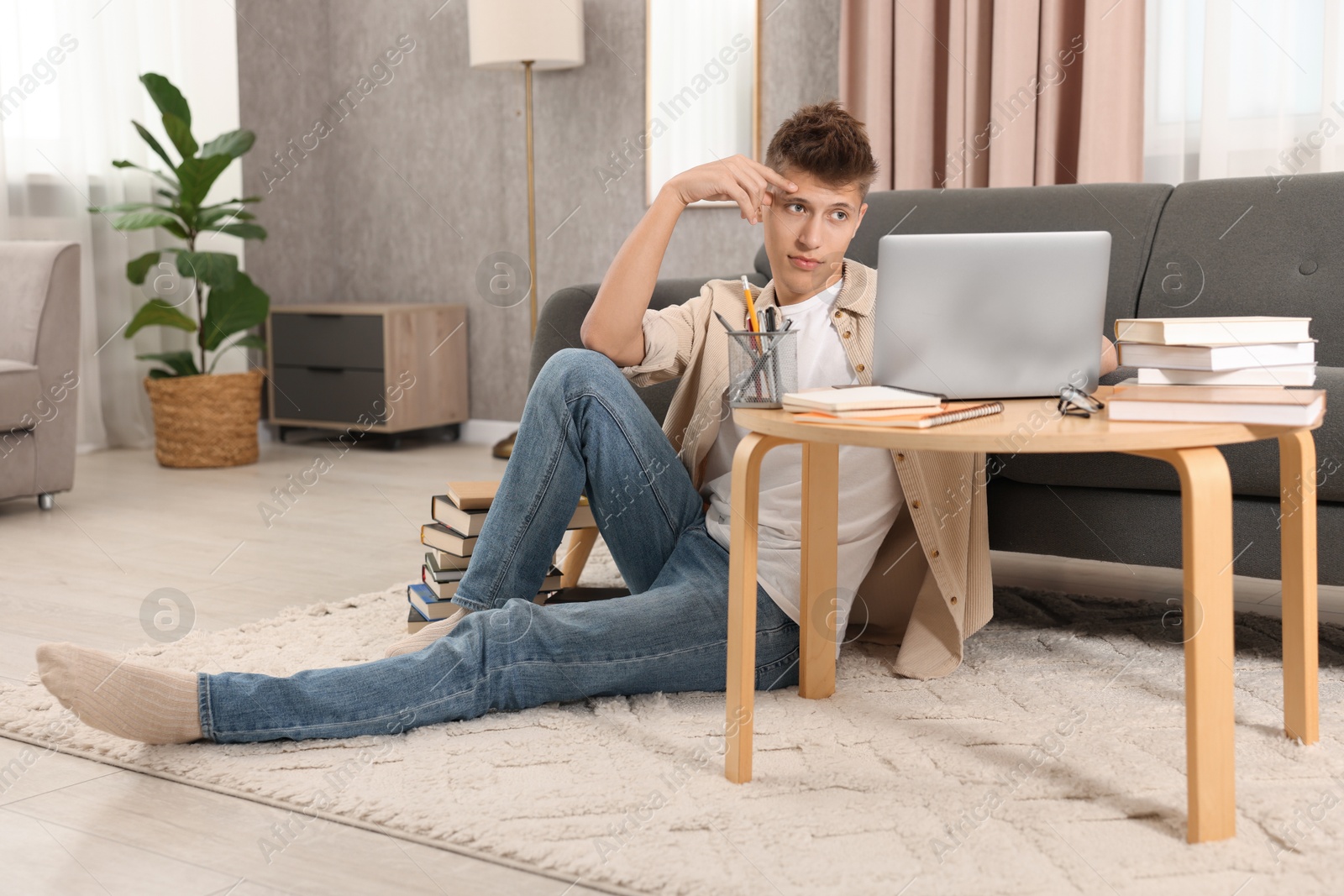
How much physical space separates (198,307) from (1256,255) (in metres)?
3.04

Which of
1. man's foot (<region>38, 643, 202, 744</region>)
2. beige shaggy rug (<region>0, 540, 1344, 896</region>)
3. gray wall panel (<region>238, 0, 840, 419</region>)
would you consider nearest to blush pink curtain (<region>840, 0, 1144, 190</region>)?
gray wall panel (<region>238, 0, 840, 419</region>)

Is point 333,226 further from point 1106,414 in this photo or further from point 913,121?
point 1106,414

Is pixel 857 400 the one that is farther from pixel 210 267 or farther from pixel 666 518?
pixel 210 267

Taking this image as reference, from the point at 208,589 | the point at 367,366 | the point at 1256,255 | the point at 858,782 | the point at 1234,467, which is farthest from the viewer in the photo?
the point at 367,366

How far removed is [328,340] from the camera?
4219mm

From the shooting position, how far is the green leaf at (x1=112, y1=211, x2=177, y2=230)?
3646 millimetres

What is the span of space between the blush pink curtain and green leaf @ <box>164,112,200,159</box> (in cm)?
192

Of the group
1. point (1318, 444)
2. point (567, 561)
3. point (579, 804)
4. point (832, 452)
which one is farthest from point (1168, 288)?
point (579, 804)

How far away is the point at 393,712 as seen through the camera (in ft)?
4.57

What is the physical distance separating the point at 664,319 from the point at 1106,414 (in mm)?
575

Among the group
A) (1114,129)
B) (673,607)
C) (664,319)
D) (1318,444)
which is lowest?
(673,607)

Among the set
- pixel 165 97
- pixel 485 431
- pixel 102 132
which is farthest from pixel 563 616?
pixel 102 132

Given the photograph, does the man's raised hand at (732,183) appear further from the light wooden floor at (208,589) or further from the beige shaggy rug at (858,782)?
the light wooden floor at (208,589)

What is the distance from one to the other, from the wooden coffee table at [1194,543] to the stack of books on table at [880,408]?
2 centimetres
